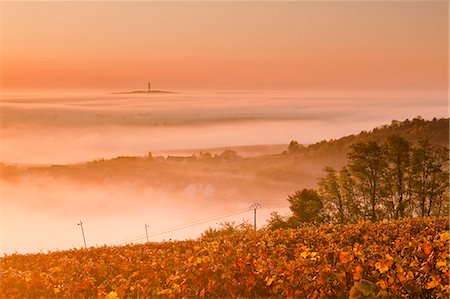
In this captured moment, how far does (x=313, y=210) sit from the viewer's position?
2328 inches

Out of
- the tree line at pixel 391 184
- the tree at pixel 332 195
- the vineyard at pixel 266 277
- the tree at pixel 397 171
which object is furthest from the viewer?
the tree at pixel 332 195

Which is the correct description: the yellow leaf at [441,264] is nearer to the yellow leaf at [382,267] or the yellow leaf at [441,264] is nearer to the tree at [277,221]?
the yellow leaf at [382,267]

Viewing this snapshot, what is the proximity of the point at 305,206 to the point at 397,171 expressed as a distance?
9.45m

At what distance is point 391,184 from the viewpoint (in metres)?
59.5

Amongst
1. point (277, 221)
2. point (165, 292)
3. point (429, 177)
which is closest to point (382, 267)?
point (165, 292)

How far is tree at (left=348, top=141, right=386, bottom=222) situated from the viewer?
192 feet

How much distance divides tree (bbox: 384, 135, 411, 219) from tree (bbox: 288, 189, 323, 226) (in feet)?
23.3

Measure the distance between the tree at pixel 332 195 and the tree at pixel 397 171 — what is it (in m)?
5.80

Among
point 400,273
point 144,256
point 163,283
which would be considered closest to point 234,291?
point 163,283

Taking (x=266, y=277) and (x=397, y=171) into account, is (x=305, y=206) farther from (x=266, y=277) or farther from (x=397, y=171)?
(x=266, y=277)

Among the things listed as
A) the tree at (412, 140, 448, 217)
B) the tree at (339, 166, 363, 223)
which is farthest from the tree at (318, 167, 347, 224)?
the tree at (412, 140, 448, 217)

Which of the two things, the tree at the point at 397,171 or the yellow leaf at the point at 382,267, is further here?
the tree at the point at 397,171

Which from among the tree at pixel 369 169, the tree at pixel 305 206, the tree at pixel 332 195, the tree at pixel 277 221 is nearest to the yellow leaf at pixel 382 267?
the tree at pixel 277 221

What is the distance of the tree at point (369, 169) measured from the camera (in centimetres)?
5866
